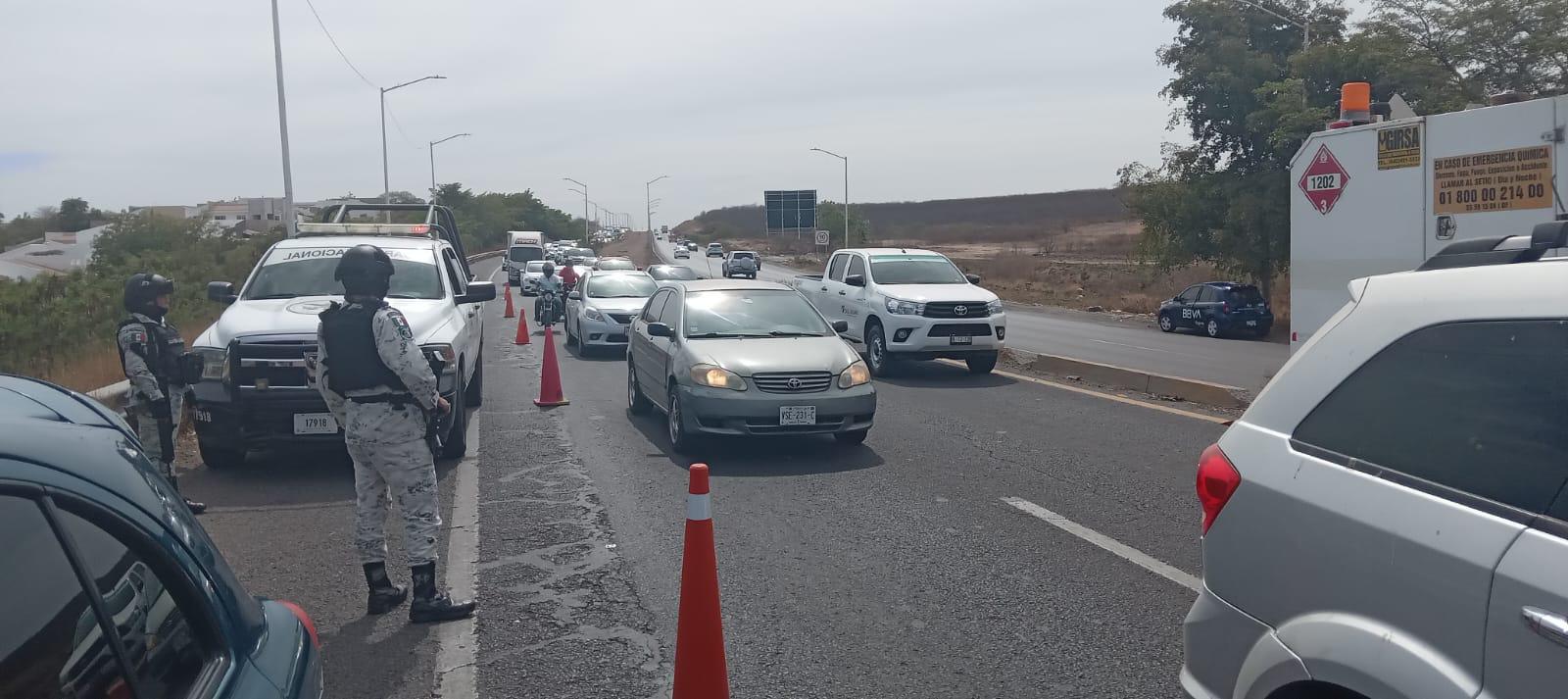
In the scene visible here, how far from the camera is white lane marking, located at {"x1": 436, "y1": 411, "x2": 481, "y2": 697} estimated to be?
5023 millimetres

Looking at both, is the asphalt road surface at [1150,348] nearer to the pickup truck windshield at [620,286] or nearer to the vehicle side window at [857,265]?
the vehicle side window at [857,265]

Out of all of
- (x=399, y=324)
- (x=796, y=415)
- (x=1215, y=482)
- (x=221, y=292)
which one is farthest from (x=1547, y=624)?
(x=221, y=292)

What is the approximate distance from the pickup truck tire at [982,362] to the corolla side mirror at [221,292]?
9.45 meters

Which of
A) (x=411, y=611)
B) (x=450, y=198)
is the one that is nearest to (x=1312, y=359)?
(x=411, y=611)

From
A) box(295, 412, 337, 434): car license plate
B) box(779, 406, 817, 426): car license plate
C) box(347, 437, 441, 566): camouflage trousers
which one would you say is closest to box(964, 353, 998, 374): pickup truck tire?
box(779, 406, 817, 426): car license plate

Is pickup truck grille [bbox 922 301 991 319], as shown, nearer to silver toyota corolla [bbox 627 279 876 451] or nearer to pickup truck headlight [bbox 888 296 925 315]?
pickup truck headlight [bbox 888 296 925 315]

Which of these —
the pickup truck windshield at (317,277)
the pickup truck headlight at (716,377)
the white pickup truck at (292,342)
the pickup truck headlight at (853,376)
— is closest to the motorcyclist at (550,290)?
the pickup truck windshield at (317,277)

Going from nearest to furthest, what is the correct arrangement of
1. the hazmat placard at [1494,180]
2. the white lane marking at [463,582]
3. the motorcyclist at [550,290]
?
1. the white lane marking at [463,582]
2. the hazmat placard at [1494,180]
3. the motorcyclist at [550,290]

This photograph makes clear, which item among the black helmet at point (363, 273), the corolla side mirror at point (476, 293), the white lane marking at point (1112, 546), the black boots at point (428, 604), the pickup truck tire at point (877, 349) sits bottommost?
the white lane marking at point (1112, 546)

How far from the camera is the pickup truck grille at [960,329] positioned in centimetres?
1582

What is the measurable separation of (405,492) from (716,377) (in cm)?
431

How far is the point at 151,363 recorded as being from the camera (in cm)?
809

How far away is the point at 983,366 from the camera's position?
16.5m

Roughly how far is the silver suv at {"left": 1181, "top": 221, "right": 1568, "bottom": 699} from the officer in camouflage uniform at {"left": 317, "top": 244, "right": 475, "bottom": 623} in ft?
12.1
